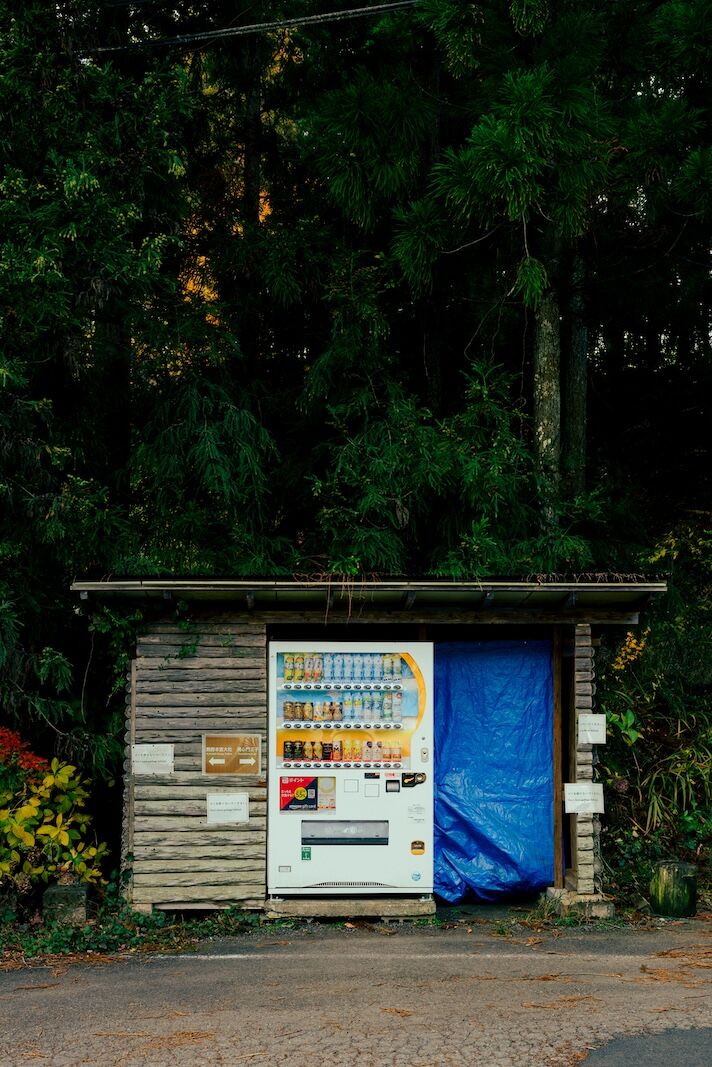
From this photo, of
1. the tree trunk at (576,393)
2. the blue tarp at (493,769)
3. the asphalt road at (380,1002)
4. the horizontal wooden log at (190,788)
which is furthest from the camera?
the tree trunk at (576,393)

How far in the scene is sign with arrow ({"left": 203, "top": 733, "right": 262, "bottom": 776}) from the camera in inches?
347

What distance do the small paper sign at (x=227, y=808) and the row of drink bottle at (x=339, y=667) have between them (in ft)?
3.40

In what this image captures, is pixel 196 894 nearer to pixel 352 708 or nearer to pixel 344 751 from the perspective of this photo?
pixel 344 751

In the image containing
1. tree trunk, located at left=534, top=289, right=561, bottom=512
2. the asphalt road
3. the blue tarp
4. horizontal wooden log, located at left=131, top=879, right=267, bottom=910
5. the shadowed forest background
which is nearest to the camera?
the asphalt road

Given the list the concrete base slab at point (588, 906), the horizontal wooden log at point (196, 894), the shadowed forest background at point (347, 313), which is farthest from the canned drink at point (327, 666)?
the concrete base slab at point (588, 906)

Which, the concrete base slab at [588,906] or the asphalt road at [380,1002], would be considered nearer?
the asphalt road at [380,1002]

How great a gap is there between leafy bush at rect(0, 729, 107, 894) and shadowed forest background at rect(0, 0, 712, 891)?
2.62ft

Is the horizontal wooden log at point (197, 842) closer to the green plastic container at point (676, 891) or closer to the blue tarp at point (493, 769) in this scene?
the blue tarp at point (493, 769)

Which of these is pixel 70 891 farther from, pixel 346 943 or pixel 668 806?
pixel 668 806

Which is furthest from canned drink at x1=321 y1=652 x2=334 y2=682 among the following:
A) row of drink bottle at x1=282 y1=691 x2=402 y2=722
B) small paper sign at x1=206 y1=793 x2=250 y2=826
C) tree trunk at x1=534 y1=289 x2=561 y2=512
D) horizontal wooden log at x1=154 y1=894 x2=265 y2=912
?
tree trunk at x1=534 y1=289 x2=561 y2=512

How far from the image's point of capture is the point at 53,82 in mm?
10625

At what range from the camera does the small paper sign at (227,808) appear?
28.7ft

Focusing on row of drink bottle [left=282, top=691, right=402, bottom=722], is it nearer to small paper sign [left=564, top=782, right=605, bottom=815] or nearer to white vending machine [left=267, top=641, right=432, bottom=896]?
white vending machine [left=267, top=641, right=432, bottom=896]

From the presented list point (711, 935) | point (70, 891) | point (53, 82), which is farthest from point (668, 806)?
point (53, 82)
